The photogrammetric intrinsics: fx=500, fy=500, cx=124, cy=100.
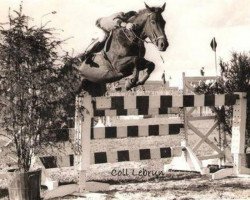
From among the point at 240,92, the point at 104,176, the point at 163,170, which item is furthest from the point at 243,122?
the point at 104,176

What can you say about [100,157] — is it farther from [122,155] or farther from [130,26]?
[130,26]

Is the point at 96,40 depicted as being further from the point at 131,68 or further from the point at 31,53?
the point at 31,53

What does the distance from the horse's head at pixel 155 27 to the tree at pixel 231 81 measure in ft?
4.22

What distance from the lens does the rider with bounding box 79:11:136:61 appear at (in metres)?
8.69

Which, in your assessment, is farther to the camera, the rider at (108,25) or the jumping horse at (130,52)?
the rider at (108,25)

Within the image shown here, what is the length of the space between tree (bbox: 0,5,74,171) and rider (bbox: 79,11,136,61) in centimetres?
321

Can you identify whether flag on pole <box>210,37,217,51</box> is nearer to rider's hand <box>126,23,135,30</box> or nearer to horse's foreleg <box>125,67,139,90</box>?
rider's hand <box>126,23,135,30</box>

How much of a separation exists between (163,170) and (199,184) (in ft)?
5.61

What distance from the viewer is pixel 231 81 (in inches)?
341

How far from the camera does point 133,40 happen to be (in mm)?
8867

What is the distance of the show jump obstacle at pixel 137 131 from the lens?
21.1ft

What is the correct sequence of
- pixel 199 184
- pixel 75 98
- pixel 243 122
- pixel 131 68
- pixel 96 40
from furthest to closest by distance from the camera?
pixel 96 40 → pixel 131 68 → pixel 243 122 → pixel 199 184 → pixel 75 98

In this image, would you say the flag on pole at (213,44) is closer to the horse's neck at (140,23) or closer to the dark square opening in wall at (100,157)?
the horse's neck at (140,23)

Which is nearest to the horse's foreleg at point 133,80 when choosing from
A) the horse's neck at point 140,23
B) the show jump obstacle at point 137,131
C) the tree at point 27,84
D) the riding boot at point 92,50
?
the show jump obstacle at point 137,131
